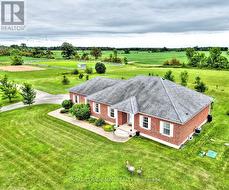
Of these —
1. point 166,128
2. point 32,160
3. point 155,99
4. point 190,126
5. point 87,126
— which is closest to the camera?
point 32,160

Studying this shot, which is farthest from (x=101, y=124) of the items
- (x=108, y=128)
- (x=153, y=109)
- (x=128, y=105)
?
(x=153, y=109)

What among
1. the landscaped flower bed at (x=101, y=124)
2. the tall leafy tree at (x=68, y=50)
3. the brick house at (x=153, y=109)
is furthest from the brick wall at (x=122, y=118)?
the tall leafy tree at (x=68, y=50)

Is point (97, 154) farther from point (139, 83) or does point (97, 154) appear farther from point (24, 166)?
point (139, 83)

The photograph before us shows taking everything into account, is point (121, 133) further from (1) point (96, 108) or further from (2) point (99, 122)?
(1) point (96, 108)

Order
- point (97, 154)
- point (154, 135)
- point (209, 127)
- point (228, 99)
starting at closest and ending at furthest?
point (97, 154) < point (154, 135) < point (209, 127) < point (228, 99)

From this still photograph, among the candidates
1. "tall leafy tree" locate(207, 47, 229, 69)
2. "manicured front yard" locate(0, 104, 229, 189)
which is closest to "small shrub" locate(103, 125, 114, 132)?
"manicured front yard" locate(0, 104, 229, 189)

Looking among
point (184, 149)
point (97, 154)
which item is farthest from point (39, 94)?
point (184, 149)
